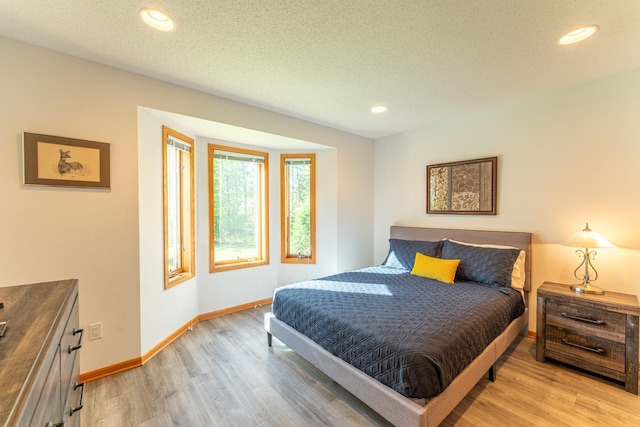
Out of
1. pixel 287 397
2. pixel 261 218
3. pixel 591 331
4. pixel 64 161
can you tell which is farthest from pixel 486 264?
pixel 64 161

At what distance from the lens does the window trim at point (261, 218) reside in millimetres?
3326

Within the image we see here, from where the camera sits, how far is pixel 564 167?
2.59 m

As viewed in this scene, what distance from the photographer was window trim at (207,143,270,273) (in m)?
3.33

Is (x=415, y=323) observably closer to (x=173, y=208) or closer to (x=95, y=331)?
(x=95, y=331)

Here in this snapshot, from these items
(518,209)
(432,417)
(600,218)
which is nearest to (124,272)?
(432,417)

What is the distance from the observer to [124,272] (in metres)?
2.21

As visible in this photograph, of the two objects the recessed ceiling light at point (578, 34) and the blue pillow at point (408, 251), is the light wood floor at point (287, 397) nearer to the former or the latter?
the blue pillow at point (408, 251)

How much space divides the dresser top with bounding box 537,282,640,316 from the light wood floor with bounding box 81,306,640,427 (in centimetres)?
60

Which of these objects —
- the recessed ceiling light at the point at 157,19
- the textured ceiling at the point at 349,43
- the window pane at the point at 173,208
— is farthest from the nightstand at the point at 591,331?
the window pane at the point at 173,208

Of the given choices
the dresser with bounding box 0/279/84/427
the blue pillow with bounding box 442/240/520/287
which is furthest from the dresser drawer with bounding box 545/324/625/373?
the dresser with bounding box 0/279/84/427

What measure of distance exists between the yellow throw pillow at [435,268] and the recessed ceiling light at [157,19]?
301 cm

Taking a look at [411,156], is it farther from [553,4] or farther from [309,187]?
[553,4]

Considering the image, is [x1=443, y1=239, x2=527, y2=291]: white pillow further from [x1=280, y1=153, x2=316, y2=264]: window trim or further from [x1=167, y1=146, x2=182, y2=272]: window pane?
[x1=167, y1=146, x2=182, y2=272]: window pane

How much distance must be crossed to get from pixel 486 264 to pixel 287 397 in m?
2.21
